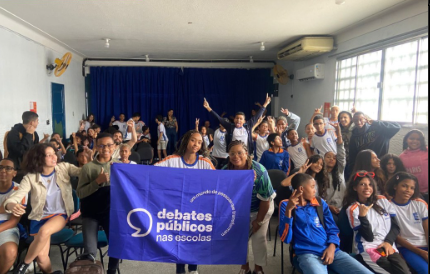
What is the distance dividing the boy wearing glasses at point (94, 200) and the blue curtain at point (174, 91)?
22.9 feet

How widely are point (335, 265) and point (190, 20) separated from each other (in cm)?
398

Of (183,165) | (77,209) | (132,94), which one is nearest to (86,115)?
(132,94)

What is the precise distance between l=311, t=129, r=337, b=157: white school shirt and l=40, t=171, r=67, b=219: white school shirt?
3003 millimetres

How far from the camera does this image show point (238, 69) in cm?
927

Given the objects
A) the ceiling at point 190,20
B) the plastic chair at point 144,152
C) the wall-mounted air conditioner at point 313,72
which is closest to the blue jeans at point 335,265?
the ceiling at point 190,20

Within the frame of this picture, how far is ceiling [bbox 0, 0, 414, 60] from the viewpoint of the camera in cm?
394

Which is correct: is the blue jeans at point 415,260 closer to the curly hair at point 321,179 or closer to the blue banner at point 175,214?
the curly hair at point 321,179

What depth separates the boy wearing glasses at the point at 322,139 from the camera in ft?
12.7

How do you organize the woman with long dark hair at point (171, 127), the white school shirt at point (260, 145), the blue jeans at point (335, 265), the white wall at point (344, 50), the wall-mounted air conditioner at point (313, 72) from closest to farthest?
the blue jeans at point (335, 265) < the white wall at point (344, 50) < the white school shirt at point (260, 145) < the wall-mounted air conditioner at point (313, 72) < the woman with long dark hair at point (171, 127)

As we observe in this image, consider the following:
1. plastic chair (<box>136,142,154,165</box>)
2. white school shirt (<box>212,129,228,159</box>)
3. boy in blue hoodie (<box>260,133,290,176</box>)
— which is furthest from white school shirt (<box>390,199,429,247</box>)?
plastic chair (<box>136,142,154,165</box>)

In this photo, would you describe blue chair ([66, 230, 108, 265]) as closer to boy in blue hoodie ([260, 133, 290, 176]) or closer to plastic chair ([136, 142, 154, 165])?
boy in blue hoodie ([260, 133, 290, 176])

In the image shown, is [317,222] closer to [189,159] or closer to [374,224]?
[374,224]

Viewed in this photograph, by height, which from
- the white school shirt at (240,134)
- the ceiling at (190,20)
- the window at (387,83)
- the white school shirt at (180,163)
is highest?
the ceiling at (190,20)

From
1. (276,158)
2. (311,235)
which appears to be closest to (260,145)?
(276,158)
